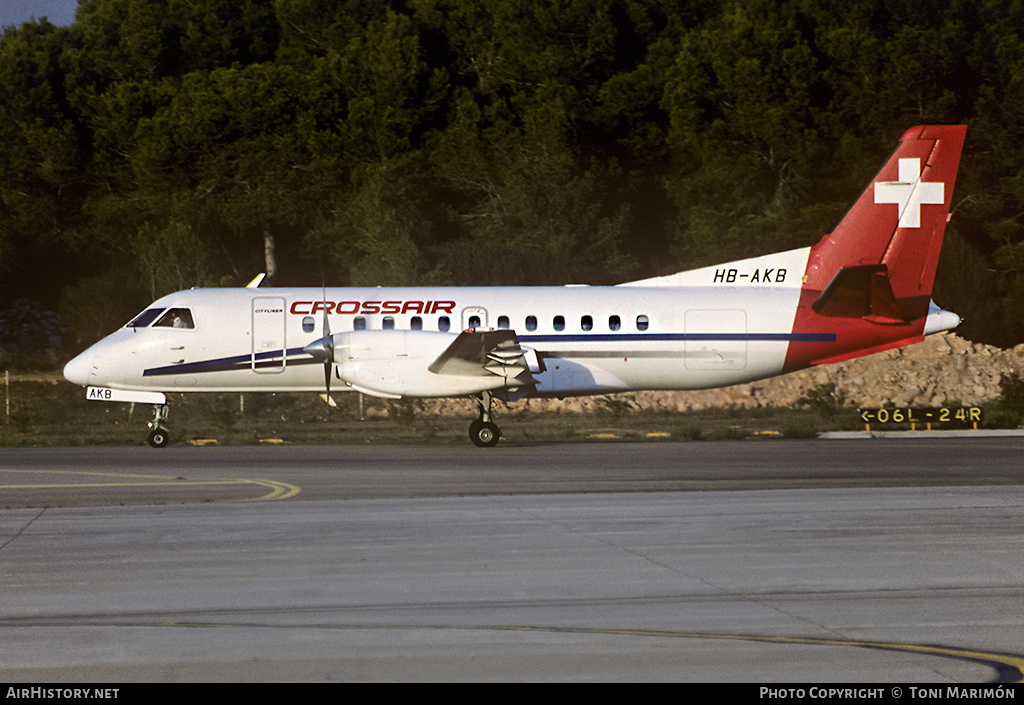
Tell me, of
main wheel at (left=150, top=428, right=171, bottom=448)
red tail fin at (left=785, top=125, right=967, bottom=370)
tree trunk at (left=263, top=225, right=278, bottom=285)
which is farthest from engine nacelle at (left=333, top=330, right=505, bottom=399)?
tree trunk at (left=263, top=225, right=278, bottom=285)

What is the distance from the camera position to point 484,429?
21906 mm

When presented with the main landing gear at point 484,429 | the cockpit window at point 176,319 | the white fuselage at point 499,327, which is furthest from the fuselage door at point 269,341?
the main landing gear at point 484,429

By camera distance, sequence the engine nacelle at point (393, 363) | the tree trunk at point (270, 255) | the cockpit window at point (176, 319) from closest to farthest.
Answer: the engine nacelle at point (393, 363)
the cockpit window at point (176, 319)
the tree trunk at point (270, 255)

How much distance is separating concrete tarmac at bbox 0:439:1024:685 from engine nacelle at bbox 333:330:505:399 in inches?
165

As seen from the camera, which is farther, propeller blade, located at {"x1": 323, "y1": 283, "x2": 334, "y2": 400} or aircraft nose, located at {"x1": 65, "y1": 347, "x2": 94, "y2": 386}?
aircraft nose, located at {"x1": 65, "y1": 347, "x2": 94, "y2": 386}

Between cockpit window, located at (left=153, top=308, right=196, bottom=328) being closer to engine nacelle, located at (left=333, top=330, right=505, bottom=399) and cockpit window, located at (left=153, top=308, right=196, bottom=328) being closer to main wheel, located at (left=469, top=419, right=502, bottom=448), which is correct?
engine nacelle, located at (left=333, top=330, right=505, bottom=399)

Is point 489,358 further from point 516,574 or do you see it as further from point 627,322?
point 516,574

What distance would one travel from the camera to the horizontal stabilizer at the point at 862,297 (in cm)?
2272

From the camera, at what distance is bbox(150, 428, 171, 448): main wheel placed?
22172 mm

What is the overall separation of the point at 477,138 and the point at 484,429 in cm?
2819

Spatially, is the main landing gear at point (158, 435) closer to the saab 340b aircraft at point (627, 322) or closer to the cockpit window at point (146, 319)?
the saab 340b aircraft at point (627, 322)

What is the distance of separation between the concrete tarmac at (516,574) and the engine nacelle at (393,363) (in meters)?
4.19

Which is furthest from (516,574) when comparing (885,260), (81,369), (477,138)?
(477,138)

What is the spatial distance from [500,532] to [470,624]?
3.88 meters
